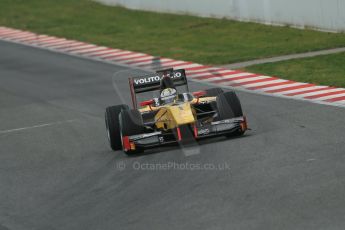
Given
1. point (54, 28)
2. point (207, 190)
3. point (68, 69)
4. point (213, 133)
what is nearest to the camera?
point (207, 190)

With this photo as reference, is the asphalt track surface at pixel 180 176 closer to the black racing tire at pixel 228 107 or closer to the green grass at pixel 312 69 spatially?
the black racing tire at pixel 228 107

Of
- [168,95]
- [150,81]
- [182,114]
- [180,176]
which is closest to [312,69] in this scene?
[150,81]

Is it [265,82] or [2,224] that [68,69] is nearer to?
[265,82]

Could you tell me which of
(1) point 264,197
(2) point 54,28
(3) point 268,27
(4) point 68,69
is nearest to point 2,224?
(1) point 264,197

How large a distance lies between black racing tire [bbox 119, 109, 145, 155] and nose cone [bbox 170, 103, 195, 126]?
651 mm

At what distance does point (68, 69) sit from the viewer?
2966cm

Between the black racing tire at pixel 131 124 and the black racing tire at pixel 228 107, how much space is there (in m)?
1.39

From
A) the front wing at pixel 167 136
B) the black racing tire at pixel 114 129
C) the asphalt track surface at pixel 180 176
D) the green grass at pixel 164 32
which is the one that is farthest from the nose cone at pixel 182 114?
the green grass at pixel 164 32

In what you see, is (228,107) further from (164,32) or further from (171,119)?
(164,32)

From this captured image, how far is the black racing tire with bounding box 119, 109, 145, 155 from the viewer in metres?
16.2

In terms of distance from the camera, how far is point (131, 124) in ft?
53.4

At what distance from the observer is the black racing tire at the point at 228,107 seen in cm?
1641

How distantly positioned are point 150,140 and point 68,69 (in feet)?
46.1

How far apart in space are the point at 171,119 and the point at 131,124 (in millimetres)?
724
